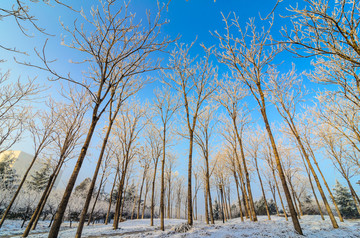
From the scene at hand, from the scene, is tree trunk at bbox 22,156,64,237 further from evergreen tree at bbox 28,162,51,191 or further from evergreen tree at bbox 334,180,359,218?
evergreen tree at bbox 334,180,359,218

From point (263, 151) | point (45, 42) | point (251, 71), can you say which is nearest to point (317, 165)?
point (263, 151)

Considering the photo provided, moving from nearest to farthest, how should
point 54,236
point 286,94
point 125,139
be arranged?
1. point 54,236
2. point 286,94
3. point 125,139

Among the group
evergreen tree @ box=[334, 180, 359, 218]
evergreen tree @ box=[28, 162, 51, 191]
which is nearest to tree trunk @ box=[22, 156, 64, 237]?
evergreen tree @ box=[28, 162, 51, 191]

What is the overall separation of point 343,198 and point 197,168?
28042 mm

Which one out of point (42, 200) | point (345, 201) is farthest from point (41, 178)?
point (345, 201)

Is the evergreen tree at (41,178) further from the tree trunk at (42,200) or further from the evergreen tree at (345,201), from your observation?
the evergreen tree at (345,201)

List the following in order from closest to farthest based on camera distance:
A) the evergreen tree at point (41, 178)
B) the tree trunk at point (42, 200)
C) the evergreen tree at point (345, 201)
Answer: the tree trunk at point (42, 200), the evergreen tree at point (345, 201), the evergreen tree at point (41, 178)

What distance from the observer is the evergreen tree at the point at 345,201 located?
87.5ft

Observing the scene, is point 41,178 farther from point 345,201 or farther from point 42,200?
point 345,201

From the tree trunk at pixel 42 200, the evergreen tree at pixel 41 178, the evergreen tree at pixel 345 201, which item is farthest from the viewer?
the evergreen tree at pixel 41 178

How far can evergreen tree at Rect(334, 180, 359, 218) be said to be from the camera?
2666 cm

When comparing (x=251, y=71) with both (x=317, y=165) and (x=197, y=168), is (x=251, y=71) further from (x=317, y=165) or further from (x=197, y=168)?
(x=197, y=168)

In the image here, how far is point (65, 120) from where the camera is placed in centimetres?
1017

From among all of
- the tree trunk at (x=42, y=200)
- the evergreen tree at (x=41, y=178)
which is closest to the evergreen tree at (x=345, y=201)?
the tree trunk at (x=42, y=200)
